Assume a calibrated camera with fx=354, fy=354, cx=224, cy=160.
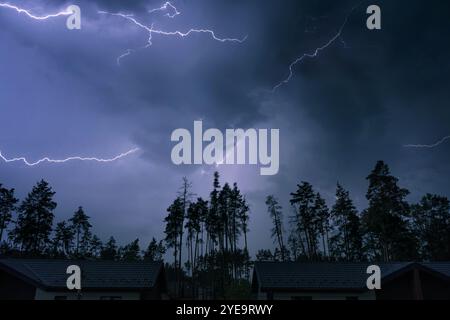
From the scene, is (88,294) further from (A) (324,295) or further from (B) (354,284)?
(B) (354,284)

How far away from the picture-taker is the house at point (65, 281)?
24.0 m

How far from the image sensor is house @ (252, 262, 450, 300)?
24891mm

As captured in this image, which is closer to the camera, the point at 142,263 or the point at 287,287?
the point at 287,287

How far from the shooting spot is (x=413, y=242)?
144ft

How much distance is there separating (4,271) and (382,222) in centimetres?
3934

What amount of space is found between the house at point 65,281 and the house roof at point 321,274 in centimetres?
844

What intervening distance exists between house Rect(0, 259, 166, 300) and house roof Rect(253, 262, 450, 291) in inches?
332

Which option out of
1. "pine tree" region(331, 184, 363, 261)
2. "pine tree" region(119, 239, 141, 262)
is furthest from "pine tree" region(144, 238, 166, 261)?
"pine tree" region(331, 184, 363, 261)

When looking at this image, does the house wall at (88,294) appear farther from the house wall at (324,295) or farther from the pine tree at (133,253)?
the pine tree at (133,253)

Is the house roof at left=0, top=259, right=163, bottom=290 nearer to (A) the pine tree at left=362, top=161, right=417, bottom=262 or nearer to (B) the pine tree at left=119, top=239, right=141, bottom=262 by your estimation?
(A) the pine tree at left=362, top=161, right=417, bottom=262

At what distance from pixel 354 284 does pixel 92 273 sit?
18893 mm

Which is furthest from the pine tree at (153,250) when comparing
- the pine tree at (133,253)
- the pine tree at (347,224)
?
the pine tree at (347,224)
